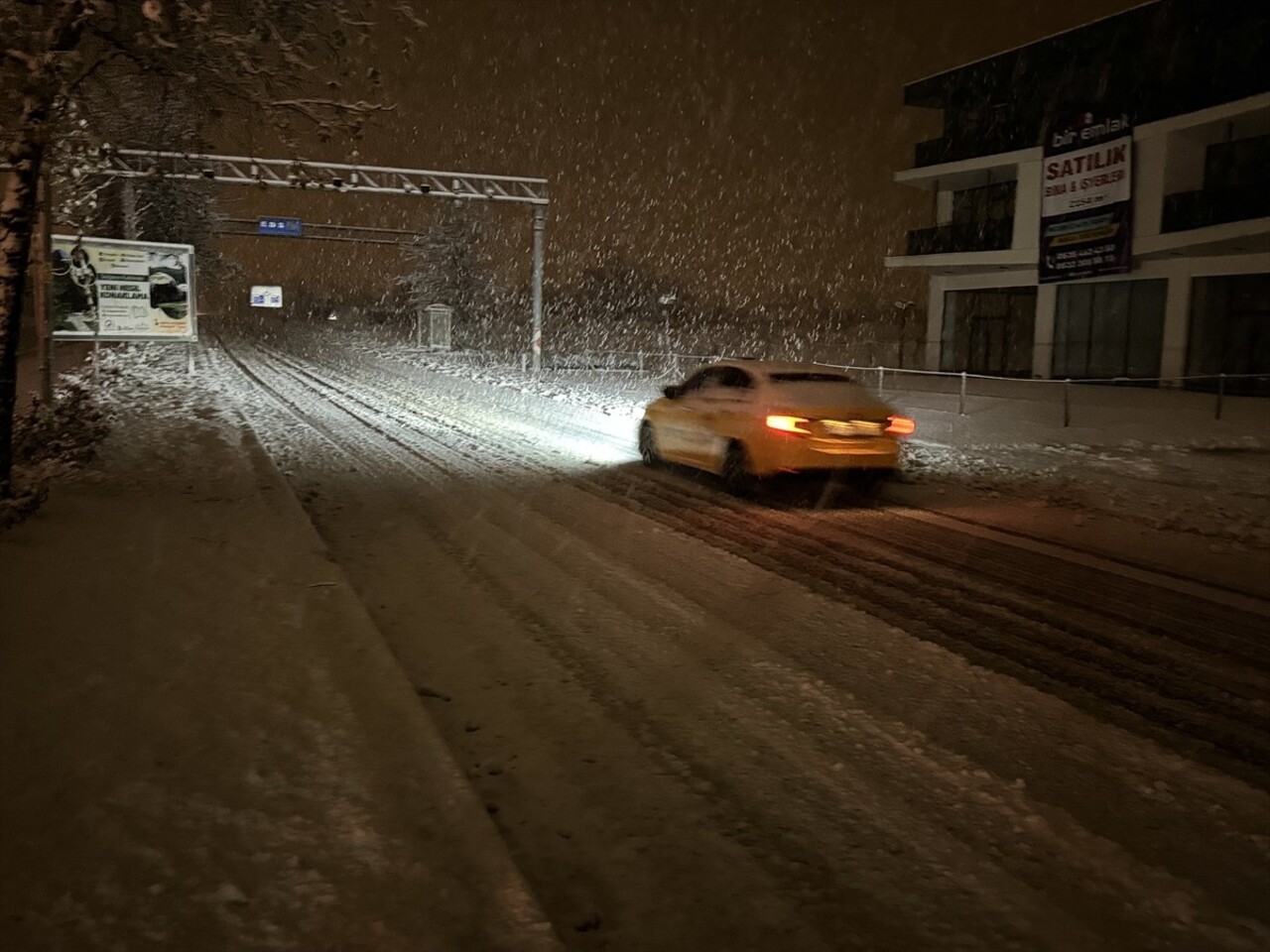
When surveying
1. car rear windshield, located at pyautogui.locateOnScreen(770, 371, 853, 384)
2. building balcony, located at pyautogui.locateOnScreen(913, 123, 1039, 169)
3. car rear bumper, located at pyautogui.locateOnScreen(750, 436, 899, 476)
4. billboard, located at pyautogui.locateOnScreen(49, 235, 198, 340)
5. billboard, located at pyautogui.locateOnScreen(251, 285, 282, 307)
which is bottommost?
car rear bumper, located at pyautogui.locateOnScreen(750, 436, 899, 476)

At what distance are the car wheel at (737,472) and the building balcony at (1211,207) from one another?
19.1m

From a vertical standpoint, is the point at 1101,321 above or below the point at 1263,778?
above

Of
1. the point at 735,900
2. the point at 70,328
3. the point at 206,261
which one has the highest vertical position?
the point at 206,261

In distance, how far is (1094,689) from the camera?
218 inches

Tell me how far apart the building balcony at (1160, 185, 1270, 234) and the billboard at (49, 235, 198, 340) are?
2643 cm

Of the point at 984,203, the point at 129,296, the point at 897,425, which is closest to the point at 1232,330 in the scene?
the point at 984,203

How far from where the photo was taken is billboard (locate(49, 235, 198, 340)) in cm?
2383

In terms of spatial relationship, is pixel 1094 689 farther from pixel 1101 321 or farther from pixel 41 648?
pixel 1101 321

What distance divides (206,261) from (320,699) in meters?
58.7

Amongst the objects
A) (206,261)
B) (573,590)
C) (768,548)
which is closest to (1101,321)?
(768,548)

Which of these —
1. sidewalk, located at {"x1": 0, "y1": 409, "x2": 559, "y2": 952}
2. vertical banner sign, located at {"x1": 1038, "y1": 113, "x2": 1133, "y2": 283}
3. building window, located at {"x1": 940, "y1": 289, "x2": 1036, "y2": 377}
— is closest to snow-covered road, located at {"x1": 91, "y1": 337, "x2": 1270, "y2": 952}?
sidewalk, located at {"x1": 0, "y1": 409, "x2": 559, "y2": 952}

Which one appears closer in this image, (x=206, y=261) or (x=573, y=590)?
(x=573, y=590)

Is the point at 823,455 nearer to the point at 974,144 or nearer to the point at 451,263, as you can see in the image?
the point at 974,144

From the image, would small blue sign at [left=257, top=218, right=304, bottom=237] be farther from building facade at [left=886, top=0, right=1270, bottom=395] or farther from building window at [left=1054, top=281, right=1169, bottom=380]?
building window at [left=1054, top=281, right=1169, bottom=380]
